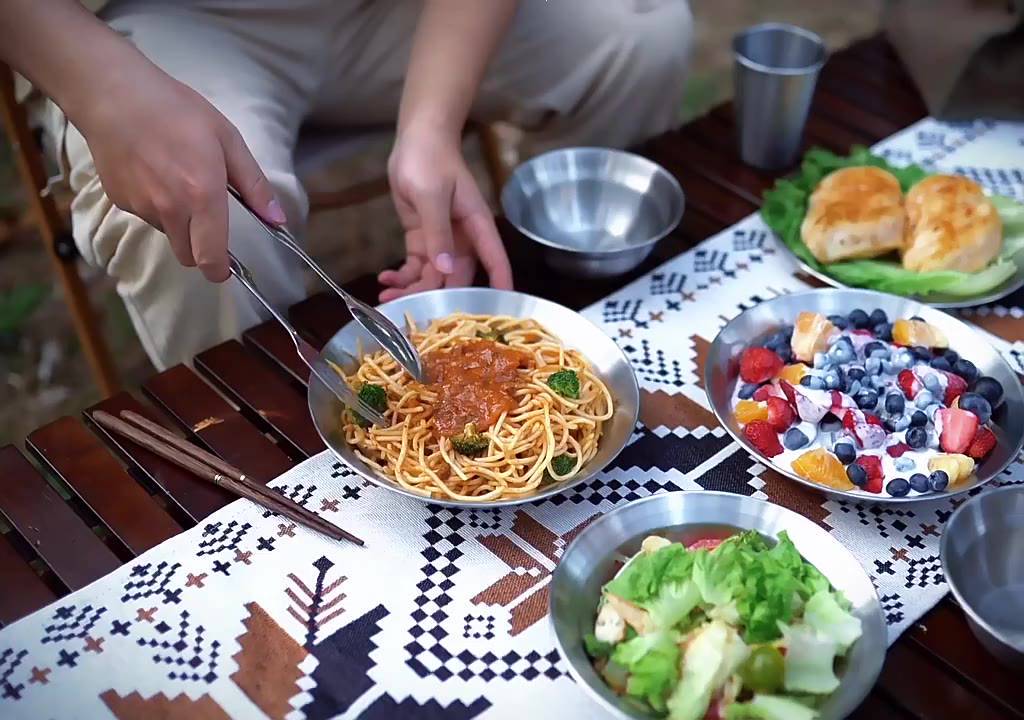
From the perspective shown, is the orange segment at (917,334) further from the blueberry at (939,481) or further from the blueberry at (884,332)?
the blueberry at (939,481)

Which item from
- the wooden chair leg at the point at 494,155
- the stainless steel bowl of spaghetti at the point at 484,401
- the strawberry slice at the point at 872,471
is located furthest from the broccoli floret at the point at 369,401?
the wooden chair leg at the point at 494,155

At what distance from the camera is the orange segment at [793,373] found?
1.68 m

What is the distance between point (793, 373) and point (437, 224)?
2.20ft

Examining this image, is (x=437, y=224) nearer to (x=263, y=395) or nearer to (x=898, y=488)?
(x=263, y=395)

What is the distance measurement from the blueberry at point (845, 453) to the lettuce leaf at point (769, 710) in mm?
470

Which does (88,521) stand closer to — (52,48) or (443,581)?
(443,581)

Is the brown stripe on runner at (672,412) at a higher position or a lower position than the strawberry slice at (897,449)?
lower

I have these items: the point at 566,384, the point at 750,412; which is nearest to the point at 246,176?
the point at 566,384

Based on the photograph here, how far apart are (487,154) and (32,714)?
6.48ft

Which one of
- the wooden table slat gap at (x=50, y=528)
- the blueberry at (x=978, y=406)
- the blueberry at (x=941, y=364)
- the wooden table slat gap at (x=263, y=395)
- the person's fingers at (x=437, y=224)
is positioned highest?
the person's fingers at (x=437, y=224)

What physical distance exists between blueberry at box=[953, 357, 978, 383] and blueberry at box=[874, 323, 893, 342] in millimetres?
116

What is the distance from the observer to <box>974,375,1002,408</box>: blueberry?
1.64 m

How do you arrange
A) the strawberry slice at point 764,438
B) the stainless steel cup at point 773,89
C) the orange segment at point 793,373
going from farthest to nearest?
the stainless steel cup at point 773,89
the orange segment at point 793,373
the strawberry slice at point 764,438

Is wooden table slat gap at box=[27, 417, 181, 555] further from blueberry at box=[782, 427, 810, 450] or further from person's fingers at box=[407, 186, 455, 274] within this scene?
blueberry at box=[782, 427, 810, 450]
